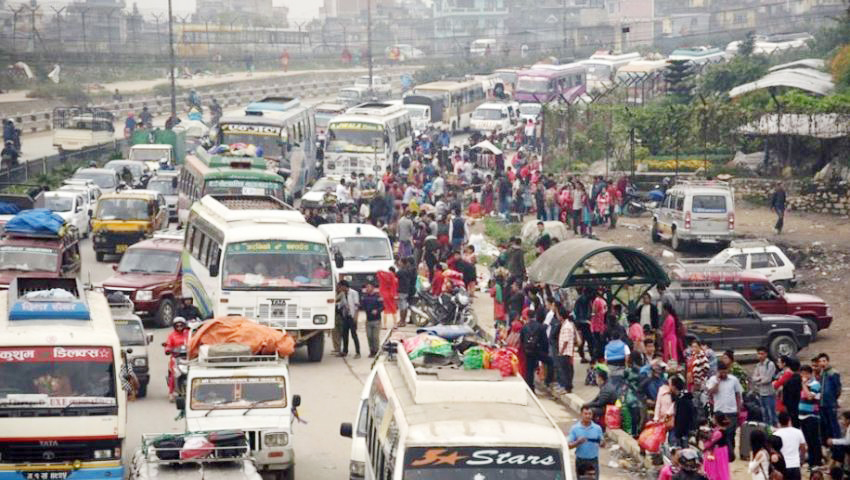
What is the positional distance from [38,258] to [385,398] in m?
15.9

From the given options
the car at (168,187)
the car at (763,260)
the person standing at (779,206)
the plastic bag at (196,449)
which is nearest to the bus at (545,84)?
the car at (168,187)

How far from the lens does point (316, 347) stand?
2789 centimetres

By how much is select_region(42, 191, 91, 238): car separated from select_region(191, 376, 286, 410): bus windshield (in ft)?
73.4

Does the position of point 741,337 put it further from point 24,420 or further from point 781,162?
point 781,162

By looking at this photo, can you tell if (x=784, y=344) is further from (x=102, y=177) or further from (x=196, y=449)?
(x=102, y=177)

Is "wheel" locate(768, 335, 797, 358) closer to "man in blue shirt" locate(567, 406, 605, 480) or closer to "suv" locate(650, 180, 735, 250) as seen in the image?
"suv" locate(650, 180, 735, 250)

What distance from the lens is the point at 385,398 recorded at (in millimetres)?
15273

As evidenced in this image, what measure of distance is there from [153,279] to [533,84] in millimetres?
52030

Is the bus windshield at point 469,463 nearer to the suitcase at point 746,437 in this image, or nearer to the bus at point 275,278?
the suitcase at point 746,437

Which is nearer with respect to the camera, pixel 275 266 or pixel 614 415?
pixel 614 415

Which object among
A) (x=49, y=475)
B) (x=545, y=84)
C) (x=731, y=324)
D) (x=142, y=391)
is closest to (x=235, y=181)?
(x=142, y=391)

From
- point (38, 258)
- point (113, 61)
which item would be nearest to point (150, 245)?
point (38, 258)

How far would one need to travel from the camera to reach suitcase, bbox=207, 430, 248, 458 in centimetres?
1678

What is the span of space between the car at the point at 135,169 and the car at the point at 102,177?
105cm
